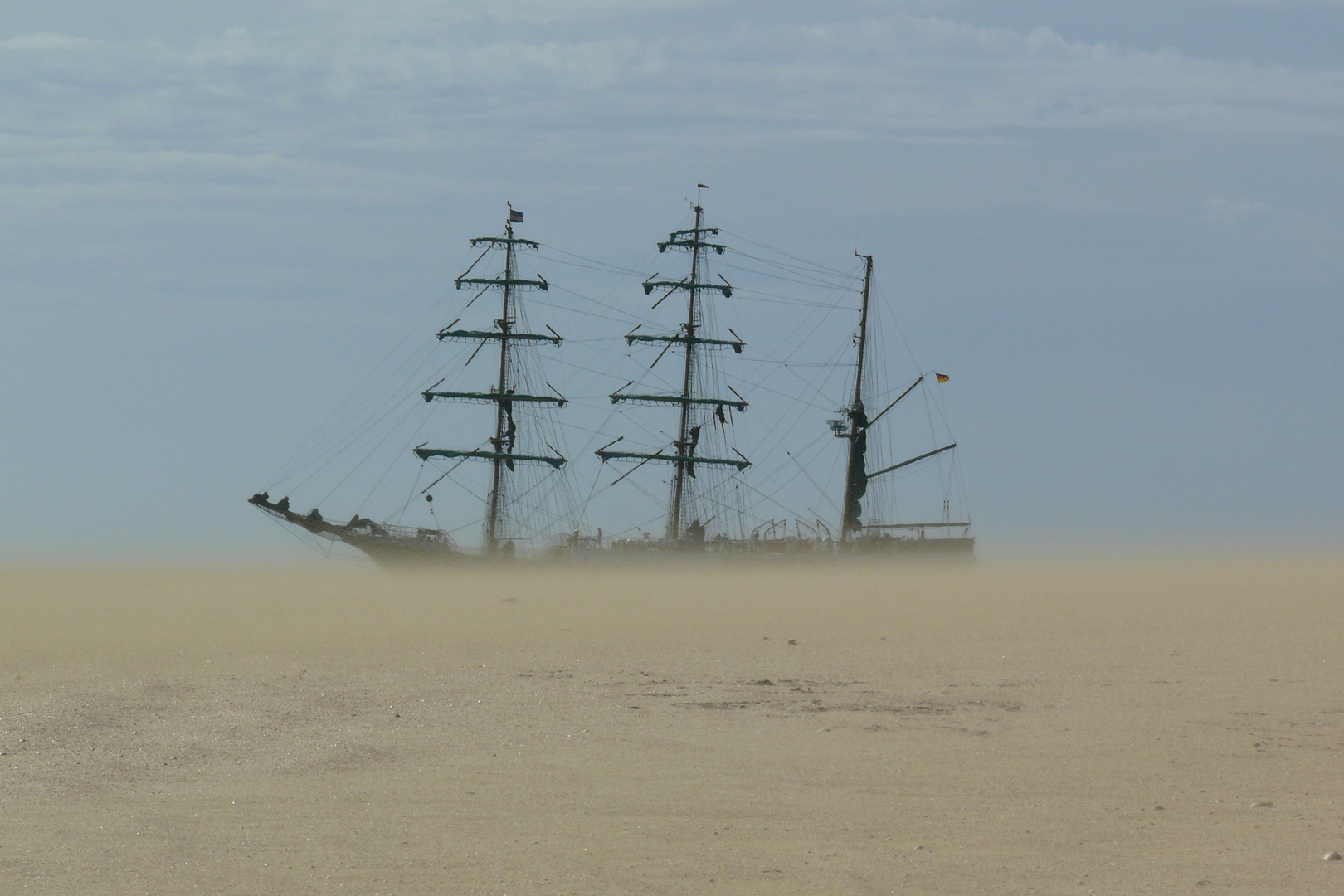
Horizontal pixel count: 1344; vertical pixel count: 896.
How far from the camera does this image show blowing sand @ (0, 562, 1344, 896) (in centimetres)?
1213

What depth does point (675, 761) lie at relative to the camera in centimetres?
1580

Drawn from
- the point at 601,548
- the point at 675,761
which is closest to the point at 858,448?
the point at 601,548

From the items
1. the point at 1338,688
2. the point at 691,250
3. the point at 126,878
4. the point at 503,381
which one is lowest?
the point at 126,878

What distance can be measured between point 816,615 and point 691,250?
42126 mm

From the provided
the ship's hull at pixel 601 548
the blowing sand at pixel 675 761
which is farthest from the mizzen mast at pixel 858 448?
the blowing sand at pixel 675 761

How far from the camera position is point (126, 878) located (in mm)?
11883

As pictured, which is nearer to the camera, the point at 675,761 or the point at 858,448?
the point at 675,761

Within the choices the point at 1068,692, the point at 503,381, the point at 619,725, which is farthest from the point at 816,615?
the point at 503,381

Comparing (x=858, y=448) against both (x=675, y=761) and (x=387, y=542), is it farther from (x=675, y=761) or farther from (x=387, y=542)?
(x=675, y=761)

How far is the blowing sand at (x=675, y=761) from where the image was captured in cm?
1213

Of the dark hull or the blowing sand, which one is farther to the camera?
the dark hull

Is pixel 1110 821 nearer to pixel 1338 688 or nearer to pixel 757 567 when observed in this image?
pixel 1338 688

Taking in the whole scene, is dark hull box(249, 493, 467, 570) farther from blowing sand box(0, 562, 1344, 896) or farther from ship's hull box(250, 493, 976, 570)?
blowing sand box(0, 562, 1344, 896)

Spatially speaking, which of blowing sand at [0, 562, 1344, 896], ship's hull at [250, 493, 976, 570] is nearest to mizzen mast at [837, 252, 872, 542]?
ship's hull at [250, 493, 976, 570]
